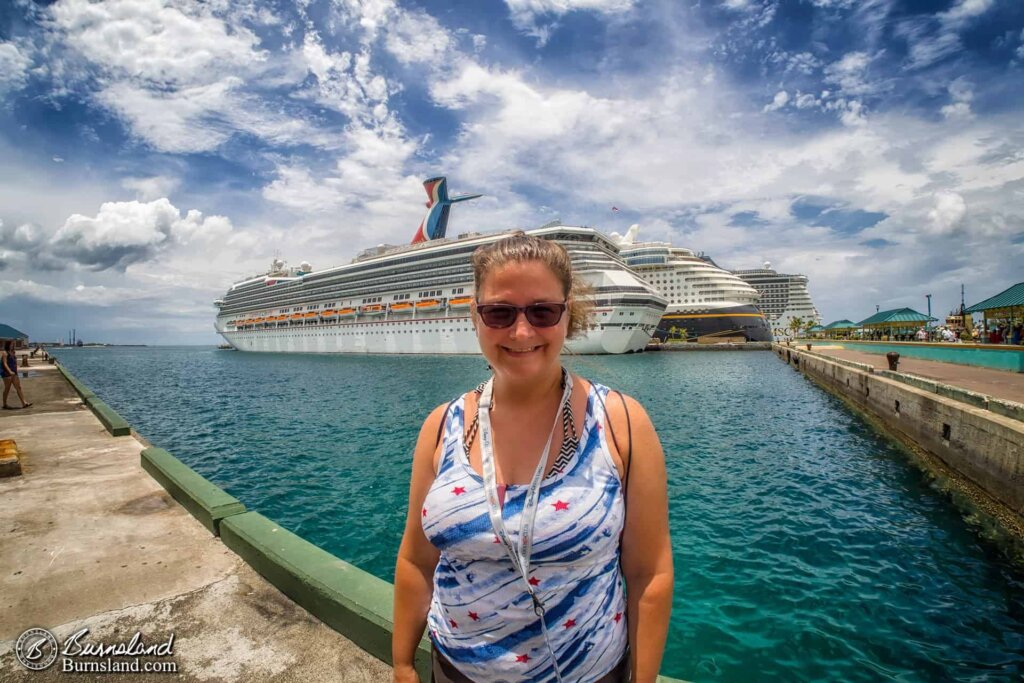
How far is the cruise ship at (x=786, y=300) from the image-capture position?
86500mm

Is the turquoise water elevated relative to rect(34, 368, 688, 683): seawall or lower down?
lower down

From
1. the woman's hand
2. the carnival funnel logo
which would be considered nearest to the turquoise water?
the woman's hand

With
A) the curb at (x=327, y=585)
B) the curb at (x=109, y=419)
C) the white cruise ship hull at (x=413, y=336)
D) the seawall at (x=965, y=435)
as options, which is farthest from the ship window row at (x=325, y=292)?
the curb at (x=327, y=585)

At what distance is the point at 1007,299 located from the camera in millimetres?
18578

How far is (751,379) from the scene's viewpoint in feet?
80.4

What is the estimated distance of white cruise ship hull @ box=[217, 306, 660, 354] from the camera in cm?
4338

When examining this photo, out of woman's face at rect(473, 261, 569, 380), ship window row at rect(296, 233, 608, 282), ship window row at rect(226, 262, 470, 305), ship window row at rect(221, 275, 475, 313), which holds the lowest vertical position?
woman's face at rect(473, 261, 569, 380)

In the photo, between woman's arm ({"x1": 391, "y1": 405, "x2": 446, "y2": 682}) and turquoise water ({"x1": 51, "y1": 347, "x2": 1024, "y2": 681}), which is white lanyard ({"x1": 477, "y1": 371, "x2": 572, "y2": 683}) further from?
turquoise water ({"x1": 51, "y1": 347, "x2": 1024, "y2": 681})

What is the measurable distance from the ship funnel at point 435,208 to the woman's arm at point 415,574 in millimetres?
70491

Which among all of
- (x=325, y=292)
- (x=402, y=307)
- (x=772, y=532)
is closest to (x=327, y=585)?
(x=772, y=532)

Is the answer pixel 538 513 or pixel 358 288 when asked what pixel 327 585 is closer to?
pixel 538 513

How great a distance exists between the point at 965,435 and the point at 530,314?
9.56 metres

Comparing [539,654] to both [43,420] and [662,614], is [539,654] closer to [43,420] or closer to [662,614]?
[662,614]

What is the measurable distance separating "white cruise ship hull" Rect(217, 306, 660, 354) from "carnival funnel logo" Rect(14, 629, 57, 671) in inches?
1177
